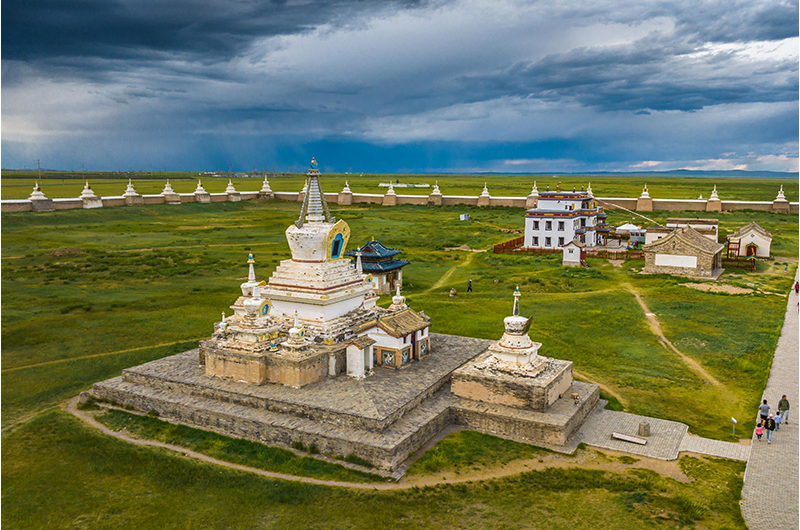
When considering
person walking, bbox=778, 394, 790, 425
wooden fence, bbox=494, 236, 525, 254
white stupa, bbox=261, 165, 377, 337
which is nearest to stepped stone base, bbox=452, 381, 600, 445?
white stupa, bbox=261, 165, 377, 337

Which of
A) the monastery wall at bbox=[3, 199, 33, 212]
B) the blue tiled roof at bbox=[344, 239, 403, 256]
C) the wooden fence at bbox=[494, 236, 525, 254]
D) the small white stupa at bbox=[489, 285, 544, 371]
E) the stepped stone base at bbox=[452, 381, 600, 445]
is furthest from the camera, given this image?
the monastery wall at bbox=[3, 199, 33, 212]

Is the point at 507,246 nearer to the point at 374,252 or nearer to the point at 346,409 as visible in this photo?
the point at 374,252

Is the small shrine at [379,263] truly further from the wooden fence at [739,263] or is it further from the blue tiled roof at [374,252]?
the wooden fence at [739,263]

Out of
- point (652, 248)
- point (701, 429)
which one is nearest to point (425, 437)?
point (701, 429)

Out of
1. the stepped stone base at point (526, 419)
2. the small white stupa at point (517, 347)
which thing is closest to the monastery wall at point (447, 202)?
the stepped stone base at point (526, 419)

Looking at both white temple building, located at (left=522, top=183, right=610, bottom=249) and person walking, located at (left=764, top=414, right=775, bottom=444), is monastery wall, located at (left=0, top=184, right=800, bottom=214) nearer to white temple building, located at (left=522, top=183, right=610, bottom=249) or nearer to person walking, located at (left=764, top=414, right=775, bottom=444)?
white temple building, located at (left=522, top=183, right=610, bottom=249)

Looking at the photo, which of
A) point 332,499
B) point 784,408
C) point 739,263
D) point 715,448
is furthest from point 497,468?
point 739,263
